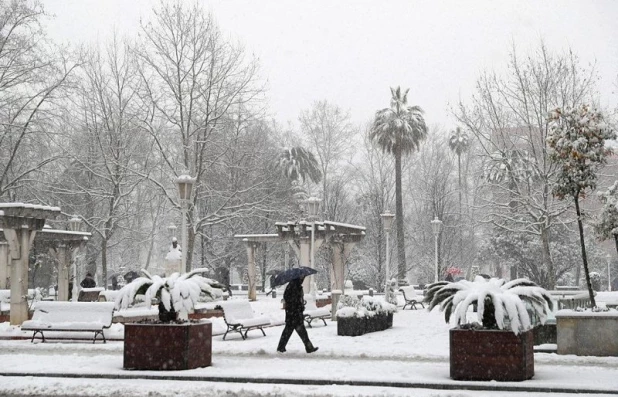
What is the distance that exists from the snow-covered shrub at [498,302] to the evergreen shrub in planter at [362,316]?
722 cm

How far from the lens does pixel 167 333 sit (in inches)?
477

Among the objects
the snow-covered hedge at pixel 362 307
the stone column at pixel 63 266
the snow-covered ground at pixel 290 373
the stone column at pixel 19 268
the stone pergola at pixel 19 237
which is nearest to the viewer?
the snow-covered ground at pixel 290 373

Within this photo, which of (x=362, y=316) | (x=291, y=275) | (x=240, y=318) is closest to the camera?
(x=291, y=275)

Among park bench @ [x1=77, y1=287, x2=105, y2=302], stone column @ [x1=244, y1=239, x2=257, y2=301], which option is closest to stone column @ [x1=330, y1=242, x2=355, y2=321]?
stone column @ [x1=244, y1=239, x2=257, y2=301]

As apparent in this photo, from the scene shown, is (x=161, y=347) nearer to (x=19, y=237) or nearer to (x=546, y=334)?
(x=546, y=334)

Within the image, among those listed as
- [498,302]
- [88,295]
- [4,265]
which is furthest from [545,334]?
[4,265]

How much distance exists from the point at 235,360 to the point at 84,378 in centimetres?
299

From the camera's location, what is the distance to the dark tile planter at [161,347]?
12.1 m

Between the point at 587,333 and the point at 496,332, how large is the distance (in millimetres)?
4197

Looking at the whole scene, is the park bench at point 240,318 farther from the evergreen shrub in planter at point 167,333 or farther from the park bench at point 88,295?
the park bench at point 88,295

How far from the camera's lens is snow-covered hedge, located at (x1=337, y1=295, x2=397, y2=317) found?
18.9 m

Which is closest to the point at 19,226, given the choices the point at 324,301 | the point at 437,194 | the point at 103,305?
the point at 103,305

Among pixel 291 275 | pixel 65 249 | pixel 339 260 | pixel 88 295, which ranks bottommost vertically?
pixel 88 295

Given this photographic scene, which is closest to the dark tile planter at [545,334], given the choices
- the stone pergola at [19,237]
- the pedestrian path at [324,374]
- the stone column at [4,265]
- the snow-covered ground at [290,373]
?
the snow-covered ground at [290,373]
